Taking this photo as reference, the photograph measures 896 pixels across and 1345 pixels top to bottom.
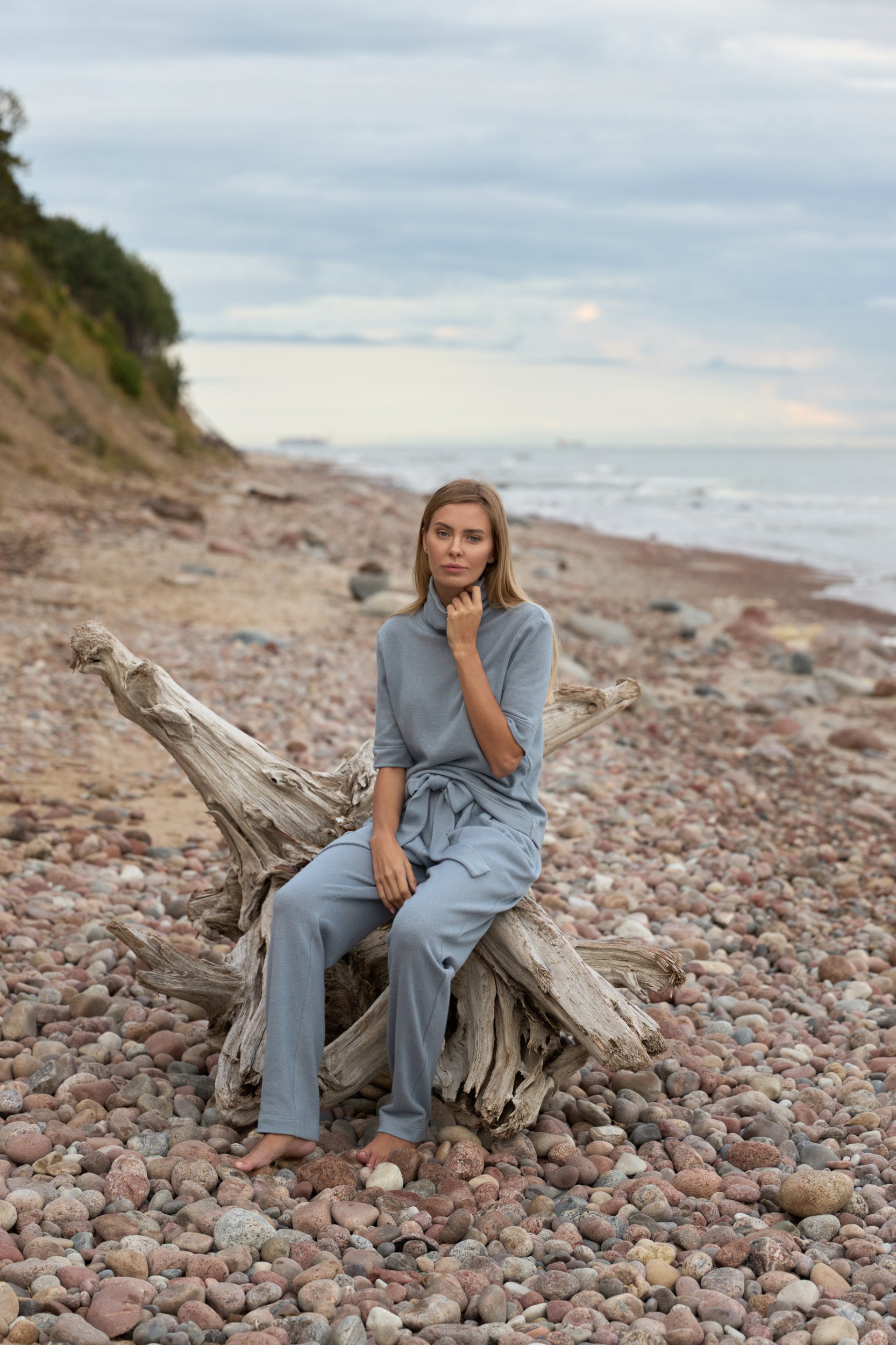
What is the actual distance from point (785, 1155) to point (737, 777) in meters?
5.17

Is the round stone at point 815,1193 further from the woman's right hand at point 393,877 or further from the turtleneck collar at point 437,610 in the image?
the turtleneck collar at point 437,610

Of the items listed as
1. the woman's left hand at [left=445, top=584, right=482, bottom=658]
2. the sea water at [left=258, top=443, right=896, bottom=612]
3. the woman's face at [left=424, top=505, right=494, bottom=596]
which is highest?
the sea water at [left=258, top=443, right=896, bottom=612]

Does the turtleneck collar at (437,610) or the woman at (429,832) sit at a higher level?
the turtleneck collar at (437,610)

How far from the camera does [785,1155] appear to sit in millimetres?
3717

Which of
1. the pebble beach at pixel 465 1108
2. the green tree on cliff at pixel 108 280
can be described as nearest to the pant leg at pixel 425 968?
the pebble beach at pixel 465 1108

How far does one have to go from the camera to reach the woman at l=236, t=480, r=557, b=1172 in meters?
3.49

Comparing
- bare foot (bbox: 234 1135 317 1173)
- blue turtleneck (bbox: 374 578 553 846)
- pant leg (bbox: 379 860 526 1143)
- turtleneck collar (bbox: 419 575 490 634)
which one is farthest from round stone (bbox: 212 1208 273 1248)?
turtleneck collar (bbox: 419 575 490 634)

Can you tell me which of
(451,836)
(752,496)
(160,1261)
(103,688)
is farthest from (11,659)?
(752,496)

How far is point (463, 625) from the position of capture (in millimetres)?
3801

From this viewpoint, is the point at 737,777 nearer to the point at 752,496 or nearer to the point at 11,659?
the point at 11,659

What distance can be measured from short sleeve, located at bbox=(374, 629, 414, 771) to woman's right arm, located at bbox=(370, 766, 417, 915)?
0.10ft

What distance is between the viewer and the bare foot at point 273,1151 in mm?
3395

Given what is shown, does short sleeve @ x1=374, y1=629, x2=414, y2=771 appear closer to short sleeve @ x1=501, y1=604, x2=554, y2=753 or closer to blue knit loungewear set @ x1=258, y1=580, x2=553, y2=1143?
blue knit loungewear set @ x1=258, y1=580, x2=553, y2=1143

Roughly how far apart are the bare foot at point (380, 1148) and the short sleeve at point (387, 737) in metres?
1.18
